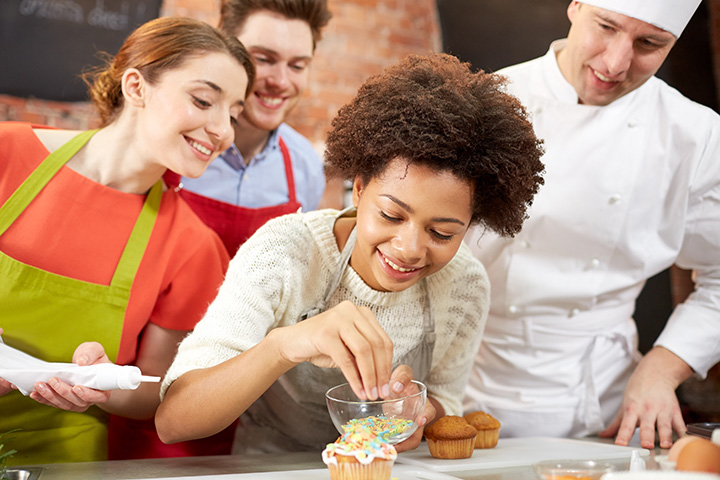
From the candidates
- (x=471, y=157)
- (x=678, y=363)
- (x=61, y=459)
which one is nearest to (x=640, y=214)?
(x=678, y=363)

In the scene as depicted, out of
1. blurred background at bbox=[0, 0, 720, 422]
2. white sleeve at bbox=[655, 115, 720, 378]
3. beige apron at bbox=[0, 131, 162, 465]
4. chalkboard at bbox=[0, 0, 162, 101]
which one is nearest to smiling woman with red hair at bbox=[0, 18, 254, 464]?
beige apron at bbox=[0, 131, 162, 465]

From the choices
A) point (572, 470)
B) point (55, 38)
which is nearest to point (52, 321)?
point (572, 470)

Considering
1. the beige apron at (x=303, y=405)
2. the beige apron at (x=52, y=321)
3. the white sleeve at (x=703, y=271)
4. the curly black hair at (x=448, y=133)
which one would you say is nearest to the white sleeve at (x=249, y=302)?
the beige apron at (x=303, y=405)

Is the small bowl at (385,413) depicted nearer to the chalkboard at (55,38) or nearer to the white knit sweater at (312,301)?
the white knit sweater at (312,301)

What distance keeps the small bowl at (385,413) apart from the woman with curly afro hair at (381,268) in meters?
0.04

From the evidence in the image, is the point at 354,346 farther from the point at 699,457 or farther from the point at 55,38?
the point at 55,38

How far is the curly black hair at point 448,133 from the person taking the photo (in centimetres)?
139

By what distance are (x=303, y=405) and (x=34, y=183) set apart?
85 centimetres

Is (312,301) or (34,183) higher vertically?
(34,183)

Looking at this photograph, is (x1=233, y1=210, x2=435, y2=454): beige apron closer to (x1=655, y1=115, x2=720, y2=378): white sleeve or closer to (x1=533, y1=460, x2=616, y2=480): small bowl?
(x1=533, y1=460, x2=616, y2=480): small bowl

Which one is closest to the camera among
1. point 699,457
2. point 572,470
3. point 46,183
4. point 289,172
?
point 699,457

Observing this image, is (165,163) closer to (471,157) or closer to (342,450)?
(471,157)

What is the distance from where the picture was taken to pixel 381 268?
4.75 feet

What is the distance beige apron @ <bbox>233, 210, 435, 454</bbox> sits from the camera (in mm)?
1639
